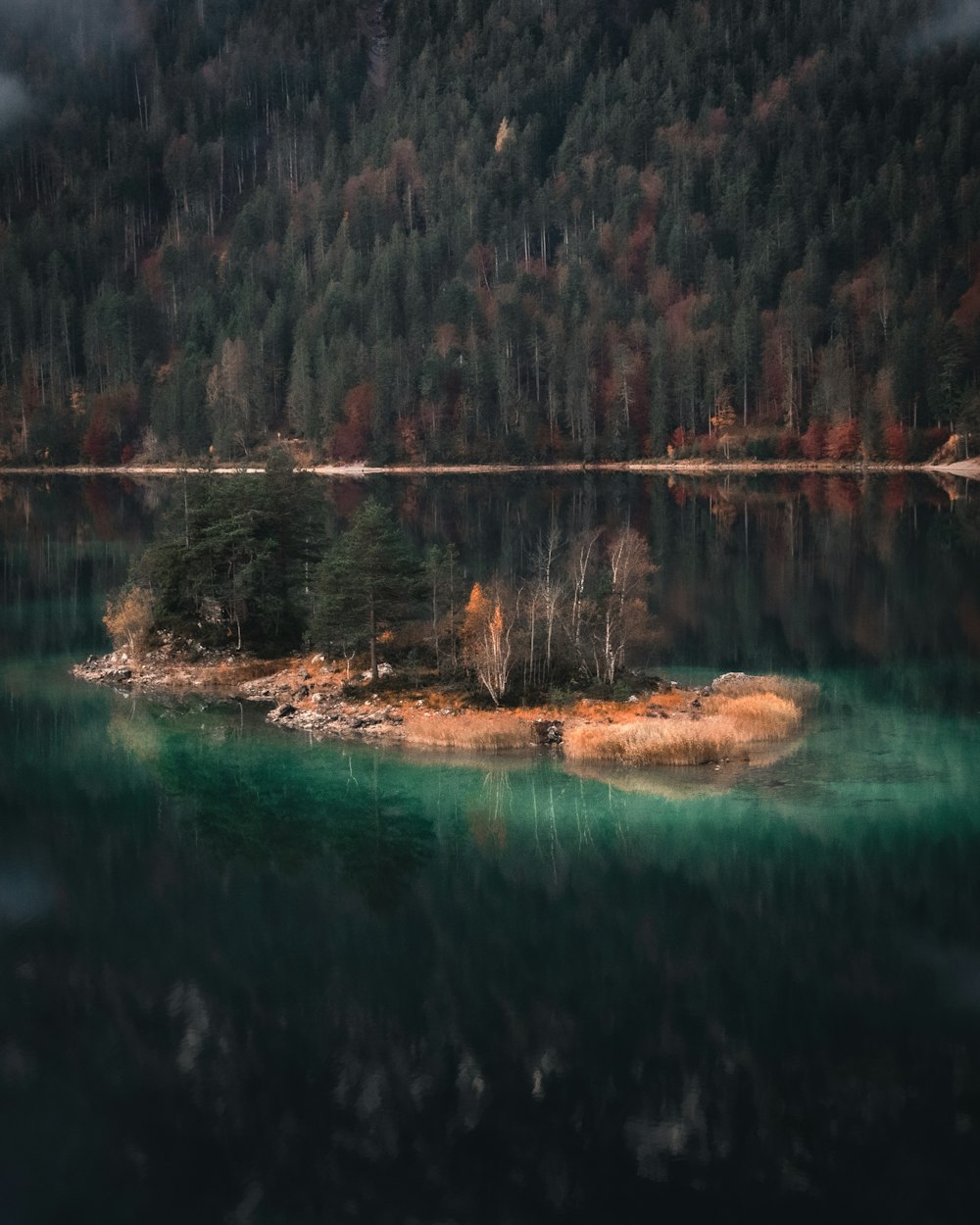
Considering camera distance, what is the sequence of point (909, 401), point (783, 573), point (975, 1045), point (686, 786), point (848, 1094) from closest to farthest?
point (848, 1094) < point (975, 1045) < point (686, 786) < point (783, 573) < point (909, 401)

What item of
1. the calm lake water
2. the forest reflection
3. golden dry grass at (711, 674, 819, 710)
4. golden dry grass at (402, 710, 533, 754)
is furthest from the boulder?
the forest reflection

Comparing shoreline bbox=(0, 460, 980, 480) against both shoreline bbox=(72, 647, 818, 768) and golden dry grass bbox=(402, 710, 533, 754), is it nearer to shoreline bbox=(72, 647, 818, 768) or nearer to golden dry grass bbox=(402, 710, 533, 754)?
shoreline bbox=(72, 647, 818, 768)

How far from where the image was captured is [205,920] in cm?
3353

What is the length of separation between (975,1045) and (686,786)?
48.9 ft

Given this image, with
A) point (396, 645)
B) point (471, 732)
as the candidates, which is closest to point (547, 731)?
point (471, 732)

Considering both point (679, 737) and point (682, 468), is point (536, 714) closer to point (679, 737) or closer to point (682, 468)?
point (679, 737)

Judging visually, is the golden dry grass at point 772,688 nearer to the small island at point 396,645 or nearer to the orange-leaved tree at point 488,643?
the small island at point 396,645

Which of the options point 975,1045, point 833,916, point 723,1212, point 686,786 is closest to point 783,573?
point 686,786

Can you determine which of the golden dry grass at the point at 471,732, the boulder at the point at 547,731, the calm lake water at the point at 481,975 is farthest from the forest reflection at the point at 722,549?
the golden dry grass at the point at 471,732

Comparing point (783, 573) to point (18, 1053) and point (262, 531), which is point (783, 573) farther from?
point (18, 1053)

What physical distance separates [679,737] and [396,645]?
15379 mm

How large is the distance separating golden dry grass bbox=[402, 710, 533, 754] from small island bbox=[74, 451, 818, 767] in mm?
73

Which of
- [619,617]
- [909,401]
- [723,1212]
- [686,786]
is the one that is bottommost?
[723,1212]

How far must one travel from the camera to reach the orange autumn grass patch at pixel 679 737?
1689 inches
